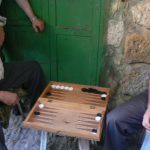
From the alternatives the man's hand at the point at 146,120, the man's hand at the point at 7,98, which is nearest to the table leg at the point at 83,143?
the man's hand at the point at 146,120

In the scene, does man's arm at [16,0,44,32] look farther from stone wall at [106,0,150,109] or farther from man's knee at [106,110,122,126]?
man's knee at [106,110,122,126]

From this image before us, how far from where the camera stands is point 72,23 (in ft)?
6.86

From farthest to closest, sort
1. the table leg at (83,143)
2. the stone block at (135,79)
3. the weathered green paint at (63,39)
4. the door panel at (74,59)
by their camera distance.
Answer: the door panel at (74,59) → the weathered green paint at (63,39) → the stone block at (135,79) → the table leg at (83,143)

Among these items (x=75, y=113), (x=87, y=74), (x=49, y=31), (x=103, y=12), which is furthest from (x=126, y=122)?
(x=49, y=31)

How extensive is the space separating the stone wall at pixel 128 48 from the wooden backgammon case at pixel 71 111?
0.21 metres

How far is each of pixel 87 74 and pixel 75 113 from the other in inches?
24.4

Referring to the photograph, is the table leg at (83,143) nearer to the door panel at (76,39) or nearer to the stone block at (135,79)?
the stone block at (135,79)

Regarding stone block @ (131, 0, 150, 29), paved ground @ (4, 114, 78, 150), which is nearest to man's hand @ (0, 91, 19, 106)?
paved ground @ (4, 114, 78, 150)

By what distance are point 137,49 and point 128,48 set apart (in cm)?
6

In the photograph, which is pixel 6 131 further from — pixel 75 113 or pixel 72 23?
pixel 72 23

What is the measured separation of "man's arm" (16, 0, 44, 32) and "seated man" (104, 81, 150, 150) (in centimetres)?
88

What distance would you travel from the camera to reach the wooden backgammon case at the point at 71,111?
5.09 feet

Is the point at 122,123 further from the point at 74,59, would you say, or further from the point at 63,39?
the point at 63,39

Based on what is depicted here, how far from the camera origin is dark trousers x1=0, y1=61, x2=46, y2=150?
6.55ft
